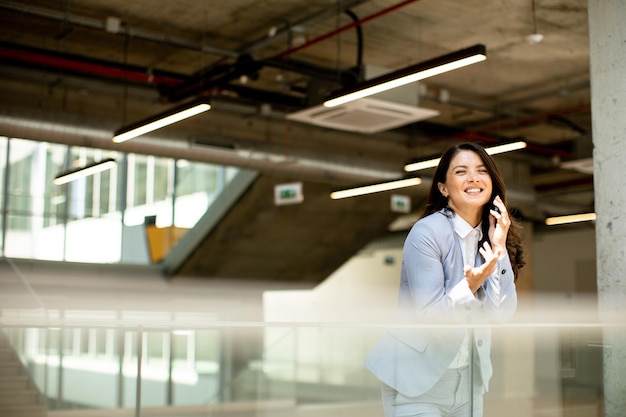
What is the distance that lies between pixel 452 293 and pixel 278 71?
8.66 m

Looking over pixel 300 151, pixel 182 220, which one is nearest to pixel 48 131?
pixel 300 151

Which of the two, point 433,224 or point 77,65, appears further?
point 77,65

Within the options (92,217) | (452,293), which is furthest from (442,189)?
(92,217)

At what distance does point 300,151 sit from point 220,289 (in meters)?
5.59

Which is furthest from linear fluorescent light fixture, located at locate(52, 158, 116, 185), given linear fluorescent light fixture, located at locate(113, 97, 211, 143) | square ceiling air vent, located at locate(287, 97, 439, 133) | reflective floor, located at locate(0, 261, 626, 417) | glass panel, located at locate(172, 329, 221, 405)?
glass panel, located at locate(172, 329, 221, 405)

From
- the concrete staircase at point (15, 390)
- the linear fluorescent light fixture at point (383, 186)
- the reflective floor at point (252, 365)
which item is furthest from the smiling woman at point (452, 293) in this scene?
the linear fluorescent light fixture at point (383, 186)

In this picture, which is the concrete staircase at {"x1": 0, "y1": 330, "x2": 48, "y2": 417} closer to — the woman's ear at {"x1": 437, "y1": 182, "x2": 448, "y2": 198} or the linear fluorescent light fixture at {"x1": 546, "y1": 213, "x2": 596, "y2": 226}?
the woman's ear at {"x1": 437, "y1": 182, "x2": 448, "y2": 198}

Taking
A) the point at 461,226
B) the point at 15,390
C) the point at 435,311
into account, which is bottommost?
the point at 15,390

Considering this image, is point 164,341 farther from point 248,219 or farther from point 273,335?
point 248,219

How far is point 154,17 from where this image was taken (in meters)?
8.55

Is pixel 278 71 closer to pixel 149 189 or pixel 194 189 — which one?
pixel 194 189

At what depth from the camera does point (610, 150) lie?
466cm

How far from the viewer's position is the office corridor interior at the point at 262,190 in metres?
2.13

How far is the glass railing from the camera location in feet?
6.39
